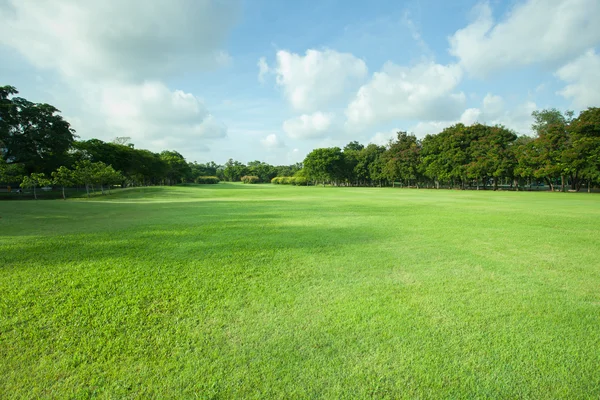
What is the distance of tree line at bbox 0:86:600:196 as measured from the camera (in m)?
35.0

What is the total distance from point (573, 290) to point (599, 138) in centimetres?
4585

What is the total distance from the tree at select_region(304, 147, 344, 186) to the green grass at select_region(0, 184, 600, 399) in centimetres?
6814

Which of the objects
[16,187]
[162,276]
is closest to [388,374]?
[162,276]

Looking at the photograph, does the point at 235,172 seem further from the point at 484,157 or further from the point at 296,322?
the point at 296,322

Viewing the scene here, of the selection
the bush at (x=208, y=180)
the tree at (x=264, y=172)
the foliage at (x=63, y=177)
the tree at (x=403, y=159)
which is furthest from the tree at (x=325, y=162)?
the bush at (x=208, y=180)

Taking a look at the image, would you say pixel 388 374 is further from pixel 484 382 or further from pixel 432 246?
pixel 432 246

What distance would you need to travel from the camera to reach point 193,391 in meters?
2.44

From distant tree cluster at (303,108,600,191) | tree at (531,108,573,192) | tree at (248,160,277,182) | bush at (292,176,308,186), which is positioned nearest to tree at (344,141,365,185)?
distant tree cluster at (303,108,600,191)

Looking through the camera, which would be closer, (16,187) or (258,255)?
(258,255)

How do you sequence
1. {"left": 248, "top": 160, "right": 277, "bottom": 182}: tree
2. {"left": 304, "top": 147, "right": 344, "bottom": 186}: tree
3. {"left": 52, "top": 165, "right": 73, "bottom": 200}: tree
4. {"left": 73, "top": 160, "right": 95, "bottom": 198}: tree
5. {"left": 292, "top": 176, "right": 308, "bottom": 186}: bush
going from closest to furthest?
1. {"left": 52, "top": 165, "right": 73, "bottom": 200}: tree
2. {"left": 73, "top": 160, "right": 95, "bottom": 198}: tree
3. {"left": 304, "top": 147, "right": 344, "bottom": 186}: tree
4. {"left": 292, "top": 176, "right": 308, "bottom": 186}: bush
5. {"left": 248, "top": 160, "right": 277, "bottom": 182}: tree

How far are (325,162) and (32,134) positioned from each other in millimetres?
55498

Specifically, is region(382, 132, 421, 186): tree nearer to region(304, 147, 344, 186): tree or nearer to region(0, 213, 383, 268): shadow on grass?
region(304, 147, 344, 186): tree

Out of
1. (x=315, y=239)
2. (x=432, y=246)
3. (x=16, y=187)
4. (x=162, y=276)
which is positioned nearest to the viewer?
(x=162, y=276)

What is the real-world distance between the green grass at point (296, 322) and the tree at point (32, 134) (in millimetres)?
41893
